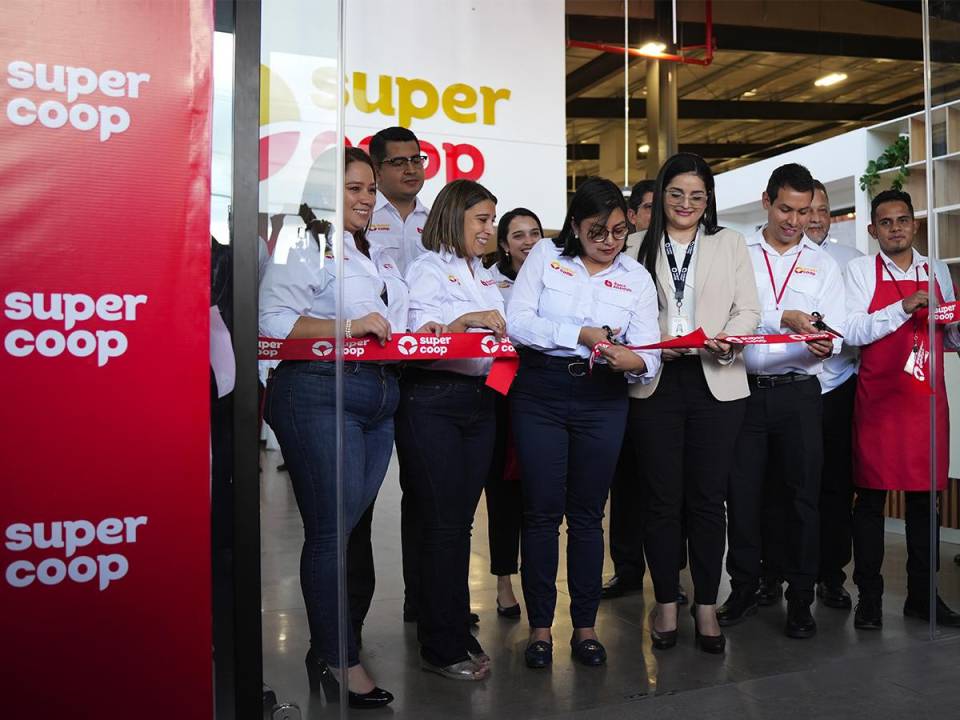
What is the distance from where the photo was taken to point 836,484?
12.5 ft

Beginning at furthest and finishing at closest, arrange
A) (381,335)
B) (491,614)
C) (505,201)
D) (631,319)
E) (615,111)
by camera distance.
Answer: (615,111)
(505,201)
(491,614)
(631,319)
(381,335)

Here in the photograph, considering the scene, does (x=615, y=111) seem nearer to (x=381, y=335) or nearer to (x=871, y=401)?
(x=871, y=401)

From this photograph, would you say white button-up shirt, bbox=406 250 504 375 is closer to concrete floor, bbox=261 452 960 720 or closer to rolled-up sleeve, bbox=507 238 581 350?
rolled-up sleeve, bbox=507 238 581 350

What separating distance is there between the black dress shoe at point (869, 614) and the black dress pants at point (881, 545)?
0.07 ft

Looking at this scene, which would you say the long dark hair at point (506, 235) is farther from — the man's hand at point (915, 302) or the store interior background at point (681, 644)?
the man's hand at point (915, 302)

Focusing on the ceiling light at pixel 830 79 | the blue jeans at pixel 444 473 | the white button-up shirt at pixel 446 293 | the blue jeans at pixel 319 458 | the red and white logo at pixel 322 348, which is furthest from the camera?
the ceiling light at pixel 830 79

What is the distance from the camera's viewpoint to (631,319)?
3.05 meters

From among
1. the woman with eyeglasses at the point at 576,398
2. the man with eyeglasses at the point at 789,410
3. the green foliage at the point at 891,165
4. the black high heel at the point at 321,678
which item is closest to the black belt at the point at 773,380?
the man with eyeglasses at the point at 789,410

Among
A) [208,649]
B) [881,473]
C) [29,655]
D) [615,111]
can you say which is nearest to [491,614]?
[881,473]

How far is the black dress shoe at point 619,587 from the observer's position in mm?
3928

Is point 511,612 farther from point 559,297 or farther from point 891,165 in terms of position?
point 891,165

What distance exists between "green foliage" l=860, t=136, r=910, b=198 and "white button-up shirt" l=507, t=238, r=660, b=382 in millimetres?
5288

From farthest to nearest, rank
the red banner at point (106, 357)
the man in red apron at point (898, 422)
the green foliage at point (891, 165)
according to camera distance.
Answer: the green foliage at point (891, 165) < the man in red apron at point (898, 422) < the red banner at point (106, 357)

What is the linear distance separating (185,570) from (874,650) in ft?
8.25
